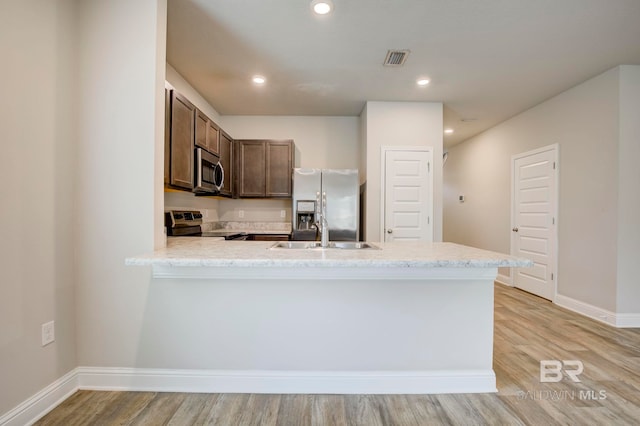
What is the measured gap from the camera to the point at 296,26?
7.52 feet

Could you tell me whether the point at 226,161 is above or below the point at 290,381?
above

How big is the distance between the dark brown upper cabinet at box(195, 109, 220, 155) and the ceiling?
20.9 inches

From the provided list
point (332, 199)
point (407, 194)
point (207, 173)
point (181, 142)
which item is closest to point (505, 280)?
point (407, 194)

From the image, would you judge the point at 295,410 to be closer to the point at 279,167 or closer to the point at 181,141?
the point at 181,141

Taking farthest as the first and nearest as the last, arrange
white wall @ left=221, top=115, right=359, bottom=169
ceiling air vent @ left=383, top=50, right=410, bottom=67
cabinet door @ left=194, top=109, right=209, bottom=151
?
white wall @ left=221, top=115, right=359, bottom=169
cabinet door @ left=194, top=109, right=209, bottom=151
ceiling air vent @ left=383, top=50, right=410, bottom=67

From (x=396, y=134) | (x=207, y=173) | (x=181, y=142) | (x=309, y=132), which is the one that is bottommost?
(x=207, y=173)

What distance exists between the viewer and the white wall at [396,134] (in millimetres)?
3811

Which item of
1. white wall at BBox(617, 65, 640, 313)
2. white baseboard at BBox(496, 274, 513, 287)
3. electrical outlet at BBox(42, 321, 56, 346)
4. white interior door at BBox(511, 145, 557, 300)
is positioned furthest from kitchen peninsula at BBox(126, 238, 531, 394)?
white baseboard at BBox(496, 274, 513, 287)

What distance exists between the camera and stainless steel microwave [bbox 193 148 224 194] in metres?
2.72

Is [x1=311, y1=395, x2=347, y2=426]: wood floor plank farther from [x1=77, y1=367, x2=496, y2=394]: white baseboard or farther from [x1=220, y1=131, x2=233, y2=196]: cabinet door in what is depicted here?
[x1=220, y1=131, x2=233, y2=196]: cabinet door

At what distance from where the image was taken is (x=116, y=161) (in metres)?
1.81

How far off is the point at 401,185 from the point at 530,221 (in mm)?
1942

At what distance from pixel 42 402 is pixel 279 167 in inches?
125

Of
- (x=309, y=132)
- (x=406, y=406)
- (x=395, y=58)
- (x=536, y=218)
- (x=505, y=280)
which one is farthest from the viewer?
(x=505, y=280)
